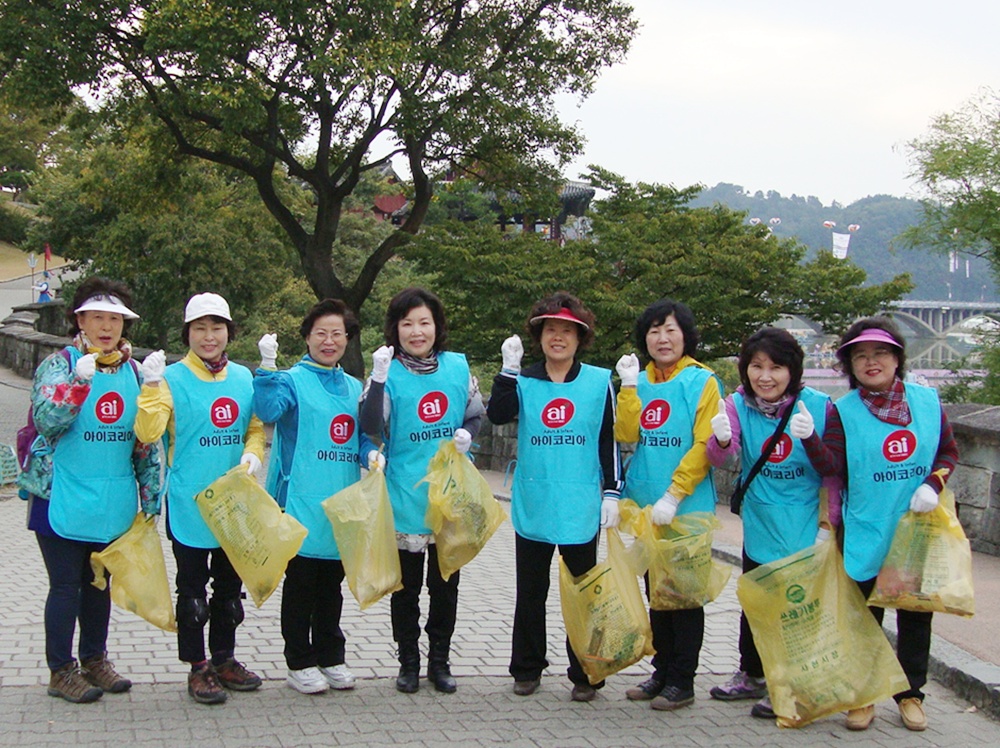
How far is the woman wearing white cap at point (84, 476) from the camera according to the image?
13.6 ft

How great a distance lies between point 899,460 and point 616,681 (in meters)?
1.53

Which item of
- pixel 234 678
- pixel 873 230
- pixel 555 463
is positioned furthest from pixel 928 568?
pixel 873 230

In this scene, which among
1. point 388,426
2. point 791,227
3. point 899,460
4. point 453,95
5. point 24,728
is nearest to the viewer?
point 24,728

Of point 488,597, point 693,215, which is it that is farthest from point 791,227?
point 488,597

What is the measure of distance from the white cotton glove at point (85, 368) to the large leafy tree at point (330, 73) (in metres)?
10.8

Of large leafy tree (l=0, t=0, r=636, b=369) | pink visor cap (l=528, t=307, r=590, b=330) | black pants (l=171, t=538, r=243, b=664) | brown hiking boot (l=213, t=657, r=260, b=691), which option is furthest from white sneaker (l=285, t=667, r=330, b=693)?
large leafy tree (l=0, t=0, r=636, b=369)

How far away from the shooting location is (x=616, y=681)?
4766 mm

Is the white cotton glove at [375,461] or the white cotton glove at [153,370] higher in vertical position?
the white cotton glove at [153,370]

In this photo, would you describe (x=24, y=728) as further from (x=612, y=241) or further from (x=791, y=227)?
(x=791, y=227)

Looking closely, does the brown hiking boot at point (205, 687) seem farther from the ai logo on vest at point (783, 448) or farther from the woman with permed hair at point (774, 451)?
the ai logo on vest at point (783, 448)

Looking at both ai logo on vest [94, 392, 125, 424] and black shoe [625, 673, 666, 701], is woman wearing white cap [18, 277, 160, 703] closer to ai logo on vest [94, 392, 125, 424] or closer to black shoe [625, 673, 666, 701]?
ai logo on vest [94, 392, 125, 424]

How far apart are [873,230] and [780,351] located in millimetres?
75282

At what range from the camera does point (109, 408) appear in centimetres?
425

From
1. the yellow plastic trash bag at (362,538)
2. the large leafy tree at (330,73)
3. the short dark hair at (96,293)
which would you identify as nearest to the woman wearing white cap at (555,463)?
the yellow plastic trash bag at (362,538)
